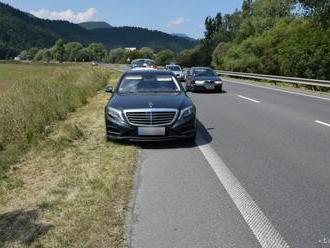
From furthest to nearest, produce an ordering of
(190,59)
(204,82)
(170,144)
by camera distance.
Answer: (190,59) < (204,82) < (170,144)

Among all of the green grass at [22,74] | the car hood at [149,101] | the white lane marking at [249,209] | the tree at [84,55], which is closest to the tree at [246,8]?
the green grass at [22,74]

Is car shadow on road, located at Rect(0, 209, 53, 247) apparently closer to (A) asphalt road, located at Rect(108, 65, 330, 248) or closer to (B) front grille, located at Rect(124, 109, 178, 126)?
(A) asphalt road, located at Rect(108, 65, 330, 248)

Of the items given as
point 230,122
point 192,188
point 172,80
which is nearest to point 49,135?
point 172,80

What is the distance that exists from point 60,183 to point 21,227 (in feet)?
5.69

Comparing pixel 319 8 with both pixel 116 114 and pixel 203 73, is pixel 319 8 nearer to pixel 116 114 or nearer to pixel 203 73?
pixel 203 73

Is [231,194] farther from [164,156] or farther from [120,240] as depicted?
[164,156]

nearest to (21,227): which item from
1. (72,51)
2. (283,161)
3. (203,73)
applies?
(283,161)

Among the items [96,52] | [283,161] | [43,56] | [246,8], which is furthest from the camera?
[43,56]

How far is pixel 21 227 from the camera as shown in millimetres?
5191

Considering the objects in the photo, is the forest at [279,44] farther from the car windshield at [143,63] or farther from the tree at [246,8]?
the car windshield at [143,63]

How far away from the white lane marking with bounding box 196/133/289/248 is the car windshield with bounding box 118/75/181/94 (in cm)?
319

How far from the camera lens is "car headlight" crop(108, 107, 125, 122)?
9797mm

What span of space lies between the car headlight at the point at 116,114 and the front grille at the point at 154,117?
195 mm

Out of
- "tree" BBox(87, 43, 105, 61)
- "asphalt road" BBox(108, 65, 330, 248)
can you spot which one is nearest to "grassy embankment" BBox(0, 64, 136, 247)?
"asphalt road" BBox(108, 65, 330, 248)
